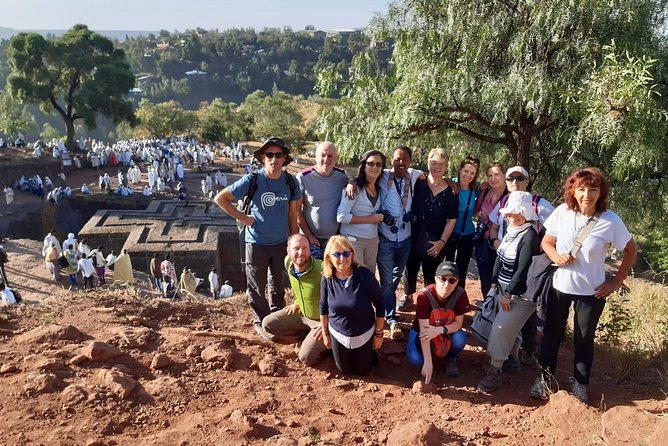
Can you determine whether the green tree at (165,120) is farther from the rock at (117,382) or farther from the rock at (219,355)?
the rock at (117,382)

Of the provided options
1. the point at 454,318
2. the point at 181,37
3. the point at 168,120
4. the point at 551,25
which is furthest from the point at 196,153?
the point at 181,37

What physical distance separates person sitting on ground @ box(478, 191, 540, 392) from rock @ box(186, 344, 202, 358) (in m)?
1.82

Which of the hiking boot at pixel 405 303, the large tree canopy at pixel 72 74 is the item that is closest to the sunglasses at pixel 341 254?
the hiking boot at pixel 405 303

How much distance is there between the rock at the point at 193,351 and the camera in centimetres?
325

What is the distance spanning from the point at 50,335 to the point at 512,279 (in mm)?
3030

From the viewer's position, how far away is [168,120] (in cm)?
3316

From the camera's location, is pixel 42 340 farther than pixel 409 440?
Yes

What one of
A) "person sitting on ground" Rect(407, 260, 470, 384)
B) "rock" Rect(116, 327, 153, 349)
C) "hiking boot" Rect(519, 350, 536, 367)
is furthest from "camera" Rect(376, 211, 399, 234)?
"rock" Rect(116, 327, 153, 349)

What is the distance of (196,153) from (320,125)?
18.3 m

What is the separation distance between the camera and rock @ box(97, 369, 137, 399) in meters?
2.73

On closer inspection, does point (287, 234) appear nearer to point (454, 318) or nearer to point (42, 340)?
point (454, 318)

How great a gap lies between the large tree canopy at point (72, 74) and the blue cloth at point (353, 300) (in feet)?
80.8

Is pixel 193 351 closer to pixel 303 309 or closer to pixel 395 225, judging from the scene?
pixel 303 309

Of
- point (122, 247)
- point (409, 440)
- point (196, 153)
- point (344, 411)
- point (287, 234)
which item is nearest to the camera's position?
point (409, 440)
